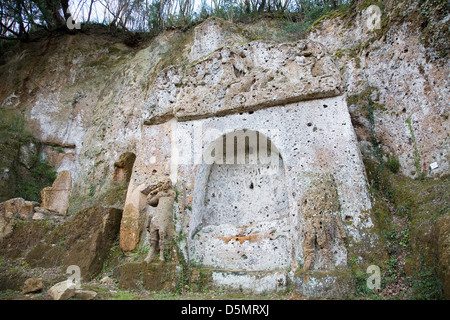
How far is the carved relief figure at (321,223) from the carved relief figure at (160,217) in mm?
2838

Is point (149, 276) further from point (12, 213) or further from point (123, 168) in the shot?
point (12, 213)

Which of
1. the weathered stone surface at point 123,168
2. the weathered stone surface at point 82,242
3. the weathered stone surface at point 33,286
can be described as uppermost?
the weathered stone surface at point 123,168

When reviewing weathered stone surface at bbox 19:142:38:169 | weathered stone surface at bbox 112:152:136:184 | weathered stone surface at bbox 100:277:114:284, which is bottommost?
weathered stone surface at bbox 100:277:114:284

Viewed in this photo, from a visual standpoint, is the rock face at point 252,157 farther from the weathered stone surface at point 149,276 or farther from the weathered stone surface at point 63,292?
the weathered stone surface at point 63,292

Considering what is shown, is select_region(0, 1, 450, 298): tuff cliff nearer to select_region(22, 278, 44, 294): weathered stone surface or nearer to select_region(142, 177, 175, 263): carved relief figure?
select_region(142, 177, 175, 263): carved relief figure

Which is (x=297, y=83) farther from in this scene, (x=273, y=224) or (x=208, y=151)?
(x=273, y=224)

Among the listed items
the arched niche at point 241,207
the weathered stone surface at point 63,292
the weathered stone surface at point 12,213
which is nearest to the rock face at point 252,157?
the arched niche at point 241,207

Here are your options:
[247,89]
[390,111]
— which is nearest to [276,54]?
[247,89]

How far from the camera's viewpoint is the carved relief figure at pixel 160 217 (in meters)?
7.70

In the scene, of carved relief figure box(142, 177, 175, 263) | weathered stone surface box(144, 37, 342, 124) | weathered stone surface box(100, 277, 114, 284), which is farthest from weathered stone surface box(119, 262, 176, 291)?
weathered stone surface box(144, 37, 342, 124)

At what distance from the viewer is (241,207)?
9062mm

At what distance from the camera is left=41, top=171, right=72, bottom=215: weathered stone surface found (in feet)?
36.7

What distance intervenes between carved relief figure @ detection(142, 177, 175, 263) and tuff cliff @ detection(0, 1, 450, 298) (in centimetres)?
44

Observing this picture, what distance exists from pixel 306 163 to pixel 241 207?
2.15 metres
